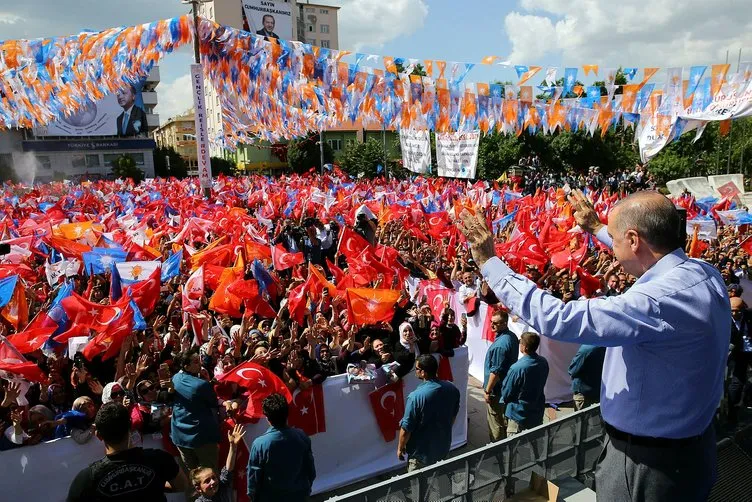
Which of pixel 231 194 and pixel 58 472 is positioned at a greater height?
pixel 231 194

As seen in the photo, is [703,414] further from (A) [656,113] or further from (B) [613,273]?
(A) [656,113]

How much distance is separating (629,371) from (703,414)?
0.98 feet

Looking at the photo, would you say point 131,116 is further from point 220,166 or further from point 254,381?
point 254,381

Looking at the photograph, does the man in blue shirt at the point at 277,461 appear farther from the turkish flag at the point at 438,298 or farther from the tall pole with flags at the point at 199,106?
the tall pole with flags at the point at 199,106

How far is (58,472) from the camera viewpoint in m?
4.58

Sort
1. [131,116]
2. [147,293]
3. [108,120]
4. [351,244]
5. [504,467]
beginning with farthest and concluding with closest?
[131,116] → [108,120] → [351,244] → [147,293] → [504,467]

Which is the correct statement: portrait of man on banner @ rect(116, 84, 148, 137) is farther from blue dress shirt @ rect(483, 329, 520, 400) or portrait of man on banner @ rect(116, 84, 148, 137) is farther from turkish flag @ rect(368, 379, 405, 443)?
blue dress shirt @ rect(483, 329, 520, 400)

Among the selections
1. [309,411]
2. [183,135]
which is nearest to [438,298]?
[309,411]

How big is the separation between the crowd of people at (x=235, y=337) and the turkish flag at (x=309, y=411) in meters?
0.11

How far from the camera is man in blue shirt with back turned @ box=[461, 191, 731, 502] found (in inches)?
66.7

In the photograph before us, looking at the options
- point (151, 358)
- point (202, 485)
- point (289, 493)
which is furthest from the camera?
point (151, 358)

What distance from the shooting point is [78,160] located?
57094 mm

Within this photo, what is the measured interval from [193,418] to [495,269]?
362cm

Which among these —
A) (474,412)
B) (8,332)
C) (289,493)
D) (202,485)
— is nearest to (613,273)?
(474,412)
